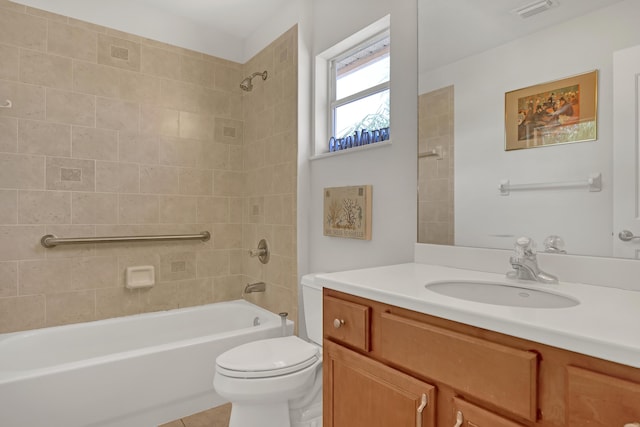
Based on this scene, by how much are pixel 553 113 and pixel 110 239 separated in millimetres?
2467

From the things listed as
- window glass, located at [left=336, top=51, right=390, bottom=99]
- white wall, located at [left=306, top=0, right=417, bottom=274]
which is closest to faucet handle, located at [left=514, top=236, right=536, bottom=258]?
white wall, located at [left=306, top=0, right=417, bottom=274]

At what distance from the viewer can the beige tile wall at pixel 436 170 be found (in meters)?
1.55

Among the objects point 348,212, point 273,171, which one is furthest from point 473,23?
point 273,171

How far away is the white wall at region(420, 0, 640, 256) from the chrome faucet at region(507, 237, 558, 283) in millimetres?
145

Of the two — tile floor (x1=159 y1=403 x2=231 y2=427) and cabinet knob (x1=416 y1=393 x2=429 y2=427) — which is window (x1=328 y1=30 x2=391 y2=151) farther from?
tile floor (x1=159 y1=403 x2=231 y2=427)

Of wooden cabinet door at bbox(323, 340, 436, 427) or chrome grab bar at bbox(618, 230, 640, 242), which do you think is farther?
chrome grab bar at bbox(618, 230, 640, 242)

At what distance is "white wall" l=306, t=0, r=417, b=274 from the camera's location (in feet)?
5.71

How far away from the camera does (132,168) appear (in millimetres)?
2490

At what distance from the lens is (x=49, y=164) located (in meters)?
2.22

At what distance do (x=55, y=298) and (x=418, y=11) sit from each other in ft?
8.47

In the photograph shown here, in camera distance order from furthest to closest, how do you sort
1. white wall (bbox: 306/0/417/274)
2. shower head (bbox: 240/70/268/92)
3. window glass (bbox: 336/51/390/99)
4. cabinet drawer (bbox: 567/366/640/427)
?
shower head (bbox: 240/70/268/92)
window glass (bbox: 336/51/390/99)
white wall (bbox: 306/0/417/274)
cabinet drawer (bbox: 567/366/640/427)

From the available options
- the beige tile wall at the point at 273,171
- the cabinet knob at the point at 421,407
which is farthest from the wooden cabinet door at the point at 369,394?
the beige tile wall at the point at 273,171

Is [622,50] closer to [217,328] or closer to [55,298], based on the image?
[217,328]

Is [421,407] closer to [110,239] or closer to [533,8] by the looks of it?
[533,8]
